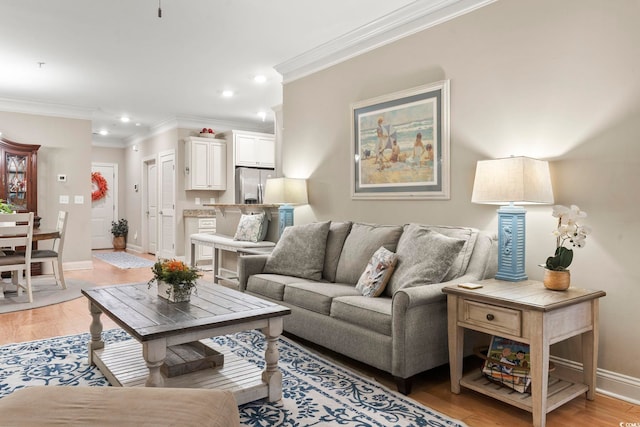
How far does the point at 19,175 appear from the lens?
646 cm

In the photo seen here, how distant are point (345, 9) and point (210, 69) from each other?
2099 millimetres

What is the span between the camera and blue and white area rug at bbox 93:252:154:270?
298 inches

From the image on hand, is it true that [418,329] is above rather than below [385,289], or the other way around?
below

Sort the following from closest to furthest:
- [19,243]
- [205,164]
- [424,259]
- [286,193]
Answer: [424,259], [286,193], [19,243], [205,164]

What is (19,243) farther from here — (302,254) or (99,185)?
(99,185)

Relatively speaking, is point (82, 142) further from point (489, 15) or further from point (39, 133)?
point (489, 15)

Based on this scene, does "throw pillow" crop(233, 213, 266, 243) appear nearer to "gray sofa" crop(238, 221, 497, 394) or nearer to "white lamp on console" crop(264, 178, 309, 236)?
"white lamp on console" crop(264, 178, 309, 236)

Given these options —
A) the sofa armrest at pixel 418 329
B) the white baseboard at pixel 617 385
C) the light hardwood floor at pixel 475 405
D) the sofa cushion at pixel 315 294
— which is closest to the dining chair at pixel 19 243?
the light hardwood floor at pixel 475 405

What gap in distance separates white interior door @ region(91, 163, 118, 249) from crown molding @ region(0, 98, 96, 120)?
10.7 feet

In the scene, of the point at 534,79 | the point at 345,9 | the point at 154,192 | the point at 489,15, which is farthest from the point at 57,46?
the point at 154,192

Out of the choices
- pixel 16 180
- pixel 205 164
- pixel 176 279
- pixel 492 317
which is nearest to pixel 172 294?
pixel 176 279

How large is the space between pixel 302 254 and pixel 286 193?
39.2 inches

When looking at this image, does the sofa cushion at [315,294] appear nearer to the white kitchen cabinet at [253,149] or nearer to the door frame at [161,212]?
the white kitchen cabinet at [253,149]

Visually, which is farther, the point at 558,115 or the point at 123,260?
the point at 123,260
